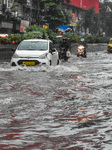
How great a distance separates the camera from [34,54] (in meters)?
18.8

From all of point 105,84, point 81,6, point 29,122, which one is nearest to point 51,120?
point 29,122

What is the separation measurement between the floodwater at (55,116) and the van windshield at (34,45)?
22.1 ft

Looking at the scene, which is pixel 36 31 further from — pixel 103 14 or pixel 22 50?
pixel 103 14

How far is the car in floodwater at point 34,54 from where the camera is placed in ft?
61.6

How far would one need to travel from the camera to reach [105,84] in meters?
13.5

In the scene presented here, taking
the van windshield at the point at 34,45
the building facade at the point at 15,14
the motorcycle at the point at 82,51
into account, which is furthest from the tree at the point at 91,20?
the van windshield at the point at 34,45

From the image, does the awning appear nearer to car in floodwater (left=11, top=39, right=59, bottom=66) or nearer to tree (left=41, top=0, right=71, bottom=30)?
tree (left=41, top=0, right=71, bottom=30)

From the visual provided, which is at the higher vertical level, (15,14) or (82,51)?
(15,14)

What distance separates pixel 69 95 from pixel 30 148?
5513 millimetres

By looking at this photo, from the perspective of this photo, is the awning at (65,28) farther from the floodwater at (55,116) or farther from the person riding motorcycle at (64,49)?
the floodwater at (55,116)

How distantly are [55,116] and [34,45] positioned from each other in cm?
1262

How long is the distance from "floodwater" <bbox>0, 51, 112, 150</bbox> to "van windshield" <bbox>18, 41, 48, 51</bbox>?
6.72 meters

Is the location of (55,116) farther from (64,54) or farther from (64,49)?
(64,49)

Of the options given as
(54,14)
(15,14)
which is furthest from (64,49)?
(54,14)
